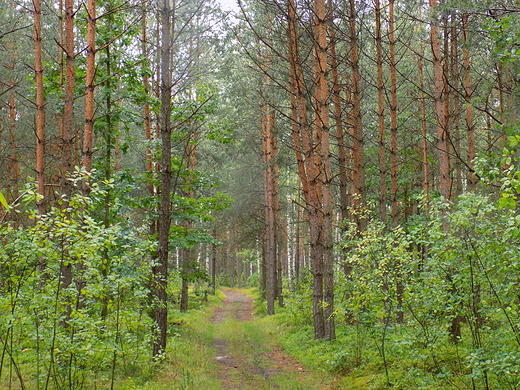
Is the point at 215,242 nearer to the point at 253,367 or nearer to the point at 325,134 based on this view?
the point at 253,367

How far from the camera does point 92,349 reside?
5.28 m

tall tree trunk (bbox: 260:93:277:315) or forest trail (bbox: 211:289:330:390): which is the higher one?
Result: tall tree trunk (bbox: 260:93:277:315)

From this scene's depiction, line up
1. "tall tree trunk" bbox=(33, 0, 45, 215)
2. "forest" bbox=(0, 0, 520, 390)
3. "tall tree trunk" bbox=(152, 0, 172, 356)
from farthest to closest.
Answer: "tall tree trunk" bbox=(33, 0, 45, 215) → "tall tree trunk" bbox=(152, 0, 172, 356) → "forest" bbox=(0, 0, 520, 390)

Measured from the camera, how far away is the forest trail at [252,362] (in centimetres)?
847

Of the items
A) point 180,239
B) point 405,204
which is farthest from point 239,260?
point 180,239

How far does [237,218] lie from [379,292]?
18.4 m

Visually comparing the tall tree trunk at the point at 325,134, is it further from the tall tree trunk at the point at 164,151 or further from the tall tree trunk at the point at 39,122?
the tall tree trunk at the point at 39,122

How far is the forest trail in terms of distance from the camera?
27.8 ft

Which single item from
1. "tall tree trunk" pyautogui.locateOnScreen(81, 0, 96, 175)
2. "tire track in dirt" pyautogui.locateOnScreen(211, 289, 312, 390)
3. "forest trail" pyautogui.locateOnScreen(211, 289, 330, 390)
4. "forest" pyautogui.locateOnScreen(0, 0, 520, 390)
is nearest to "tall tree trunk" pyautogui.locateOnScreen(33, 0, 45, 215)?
"forest" pyautogui.locateOnScreen(0, 0, 520, 390)

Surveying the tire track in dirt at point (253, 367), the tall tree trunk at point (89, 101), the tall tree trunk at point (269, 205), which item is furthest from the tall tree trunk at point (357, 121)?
the tall tree trunk at point (89, 101)

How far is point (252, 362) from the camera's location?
35.6 feet

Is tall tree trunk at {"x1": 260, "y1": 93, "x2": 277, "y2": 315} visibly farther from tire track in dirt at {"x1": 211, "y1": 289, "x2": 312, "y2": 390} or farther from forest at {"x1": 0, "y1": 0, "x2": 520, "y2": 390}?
tire track in dirt at {"x1": 211, "y1": 289, "x2": 312, "y2": 390}

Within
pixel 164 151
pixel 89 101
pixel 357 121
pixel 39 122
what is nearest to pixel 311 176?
pixel 357 121

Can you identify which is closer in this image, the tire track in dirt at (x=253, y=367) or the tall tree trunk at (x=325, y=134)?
the tire track in dirt at (x=253, y=367)
